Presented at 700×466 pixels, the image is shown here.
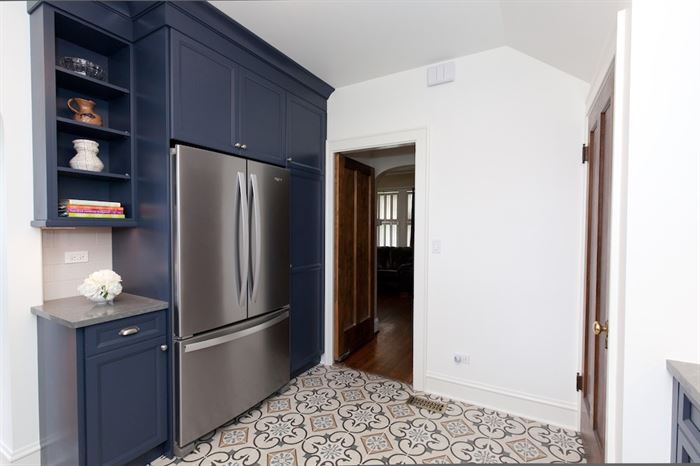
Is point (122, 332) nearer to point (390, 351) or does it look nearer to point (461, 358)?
point (461, 358)

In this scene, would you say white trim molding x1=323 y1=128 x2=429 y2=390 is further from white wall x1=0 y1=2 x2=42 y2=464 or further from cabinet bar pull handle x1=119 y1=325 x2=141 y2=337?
white wall x1=0 y1=2 x2=42 y2=464

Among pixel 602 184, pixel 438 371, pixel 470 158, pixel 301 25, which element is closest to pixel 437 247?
pixel 470 158

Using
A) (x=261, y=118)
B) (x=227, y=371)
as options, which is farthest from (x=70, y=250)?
(x=261, y=118)

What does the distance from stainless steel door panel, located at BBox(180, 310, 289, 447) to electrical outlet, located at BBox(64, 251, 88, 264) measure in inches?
34.9

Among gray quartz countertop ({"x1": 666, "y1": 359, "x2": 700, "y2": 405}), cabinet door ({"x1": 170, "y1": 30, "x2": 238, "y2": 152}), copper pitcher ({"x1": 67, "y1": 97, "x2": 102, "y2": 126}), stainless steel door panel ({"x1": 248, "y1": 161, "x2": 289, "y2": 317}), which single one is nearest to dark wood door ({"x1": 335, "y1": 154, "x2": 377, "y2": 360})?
stainless steel door panel ({"x1": 248, "y1": 161, "x2": 289, "y2": 317})

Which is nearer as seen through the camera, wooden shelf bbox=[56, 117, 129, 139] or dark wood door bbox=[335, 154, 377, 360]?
wooden shelf bbox=[56, 117, 129, 139]

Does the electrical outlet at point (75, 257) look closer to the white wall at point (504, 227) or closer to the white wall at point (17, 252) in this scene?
the white wall at point (17, 252)

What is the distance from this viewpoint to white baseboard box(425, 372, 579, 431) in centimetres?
219

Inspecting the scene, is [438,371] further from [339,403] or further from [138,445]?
[138,445]

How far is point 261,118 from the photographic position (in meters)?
2.41

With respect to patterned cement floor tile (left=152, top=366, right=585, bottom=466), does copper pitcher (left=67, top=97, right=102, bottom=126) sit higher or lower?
higher

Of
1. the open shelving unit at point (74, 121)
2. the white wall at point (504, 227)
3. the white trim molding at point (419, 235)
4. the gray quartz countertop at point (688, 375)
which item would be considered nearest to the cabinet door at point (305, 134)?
the white trim molding at point (419, 235)

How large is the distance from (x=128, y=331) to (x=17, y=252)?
0.75 meters

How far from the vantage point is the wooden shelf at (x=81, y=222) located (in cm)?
170
